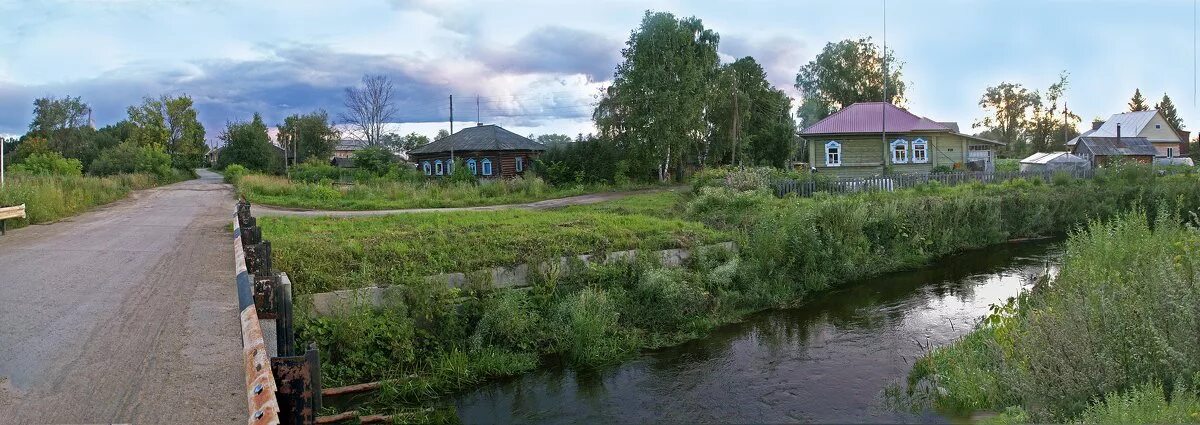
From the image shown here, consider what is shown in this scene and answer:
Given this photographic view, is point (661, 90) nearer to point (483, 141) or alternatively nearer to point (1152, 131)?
point (483, 141)

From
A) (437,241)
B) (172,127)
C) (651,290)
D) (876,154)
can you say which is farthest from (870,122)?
(172,127)

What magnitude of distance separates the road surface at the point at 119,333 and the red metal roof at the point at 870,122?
102 ft

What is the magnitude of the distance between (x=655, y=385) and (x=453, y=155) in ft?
116

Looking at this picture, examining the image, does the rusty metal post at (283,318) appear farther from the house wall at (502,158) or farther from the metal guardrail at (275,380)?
the house wall at (502,158)

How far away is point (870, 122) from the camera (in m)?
37.5

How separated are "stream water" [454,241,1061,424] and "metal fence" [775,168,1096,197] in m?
11.0

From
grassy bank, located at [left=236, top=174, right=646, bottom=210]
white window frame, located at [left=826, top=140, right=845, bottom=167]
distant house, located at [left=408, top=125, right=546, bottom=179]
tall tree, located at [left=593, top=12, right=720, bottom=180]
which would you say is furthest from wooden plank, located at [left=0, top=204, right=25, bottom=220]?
white window frame, located at [left=826, top=140, right=845, bottom=167]

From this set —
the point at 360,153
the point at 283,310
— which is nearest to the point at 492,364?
the point at 283,310

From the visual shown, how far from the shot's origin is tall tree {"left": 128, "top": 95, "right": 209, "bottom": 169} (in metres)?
71.0

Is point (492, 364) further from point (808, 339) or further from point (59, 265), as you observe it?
point (59, 265)

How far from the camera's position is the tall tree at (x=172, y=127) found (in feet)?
233

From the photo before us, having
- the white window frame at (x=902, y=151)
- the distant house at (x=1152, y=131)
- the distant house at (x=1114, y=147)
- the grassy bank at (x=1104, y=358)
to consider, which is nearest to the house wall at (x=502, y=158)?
the white window frame at (x=902, y=151)

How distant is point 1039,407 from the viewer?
5.86 meters

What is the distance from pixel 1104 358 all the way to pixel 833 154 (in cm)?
3380
